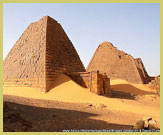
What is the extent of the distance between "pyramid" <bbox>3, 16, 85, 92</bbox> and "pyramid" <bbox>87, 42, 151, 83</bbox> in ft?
38.6

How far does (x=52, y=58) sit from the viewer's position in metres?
11.4

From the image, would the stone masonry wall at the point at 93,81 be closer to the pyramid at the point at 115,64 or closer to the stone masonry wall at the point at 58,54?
the stone masonry wall at the point at 58,54

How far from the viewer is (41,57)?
11.1 meters

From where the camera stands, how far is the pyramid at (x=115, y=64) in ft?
→ 77.8

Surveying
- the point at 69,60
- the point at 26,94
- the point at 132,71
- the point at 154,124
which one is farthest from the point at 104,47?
the point at 154,124

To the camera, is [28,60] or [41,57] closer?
[41,57]

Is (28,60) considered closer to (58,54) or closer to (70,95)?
(58,54)

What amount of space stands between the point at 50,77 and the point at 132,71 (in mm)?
16339

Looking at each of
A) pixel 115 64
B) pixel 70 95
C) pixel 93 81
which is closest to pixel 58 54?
pixel 93 81

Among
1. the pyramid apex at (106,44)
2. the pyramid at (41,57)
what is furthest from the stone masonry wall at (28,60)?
the pyramid apex at (106,44)

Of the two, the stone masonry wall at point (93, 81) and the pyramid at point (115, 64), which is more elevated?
the pyramid at point (115, 64)

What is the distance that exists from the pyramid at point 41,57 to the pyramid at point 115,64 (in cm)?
1178

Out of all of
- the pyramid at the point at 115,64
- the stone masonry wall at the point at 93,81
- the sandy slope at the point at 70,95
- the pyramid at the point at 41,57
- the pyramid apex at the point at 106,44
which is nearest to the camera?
the sandy slope at the point at 70,95

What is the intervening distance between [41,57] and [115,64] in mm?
16502
